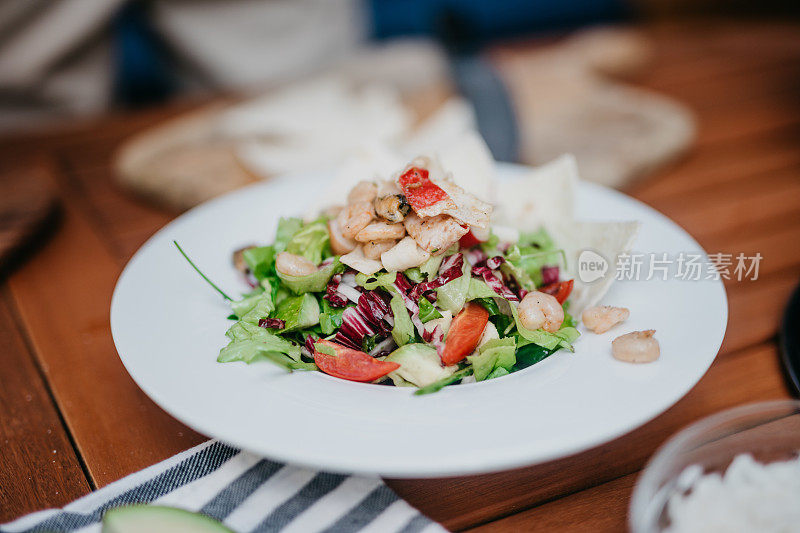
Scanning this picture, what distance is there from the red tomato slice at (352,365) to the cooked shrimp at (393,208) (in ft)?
1.01

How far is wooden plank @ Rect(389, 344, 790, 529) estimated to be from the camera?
1.18m

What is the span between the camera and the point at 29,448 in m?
1.35

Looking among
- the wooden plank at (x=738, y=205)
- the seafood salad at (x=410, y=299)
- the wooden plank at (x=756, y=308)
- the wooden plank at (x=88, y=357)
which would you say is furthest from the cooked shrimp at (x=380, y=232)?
the wooden plank at (x=738, y=205)

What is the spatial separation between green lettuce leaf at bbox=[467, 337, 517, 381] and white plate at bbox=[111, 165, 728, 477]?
6cm

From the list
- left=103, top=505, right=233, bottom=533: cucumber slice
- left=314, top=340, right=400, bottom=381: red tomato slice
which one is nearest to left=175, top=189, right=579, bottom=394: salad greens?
left=314, top=340, right=400, bottom=381: red tomato slice

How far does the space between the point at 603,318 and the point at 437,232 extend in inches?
15.7

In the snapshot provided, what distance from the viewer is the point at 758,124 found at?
2.93m

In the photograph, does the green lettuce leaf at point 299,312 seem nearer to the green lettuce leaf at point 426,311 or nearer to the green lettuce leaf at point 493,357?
the green lettuce leaf at point 426,311

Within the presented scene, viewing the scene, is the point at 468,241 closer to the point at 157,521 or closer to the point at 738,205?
the point at 157,521

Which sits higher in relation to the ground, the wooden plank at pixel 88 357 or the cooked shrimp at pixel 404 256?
the cooked shrimp at pixel 404 256

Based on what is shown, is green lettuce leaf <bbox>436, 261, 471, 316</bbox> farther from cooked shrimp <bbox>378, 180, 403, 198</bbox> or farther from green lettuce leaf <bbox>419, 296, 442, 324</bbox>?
cooked shrimp <bbox>378, 180, 403, 198</bbox>

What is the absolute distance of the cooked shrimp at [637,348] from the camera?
120 centimetres

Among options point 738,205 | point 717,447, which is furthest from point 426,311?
point 738,205

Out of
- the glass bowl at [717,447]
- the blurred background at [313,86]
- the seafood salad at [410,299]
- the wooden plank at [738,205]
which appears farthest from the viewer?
the blurred background at [313,86]
